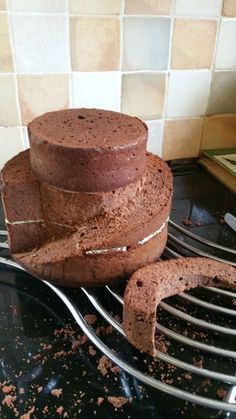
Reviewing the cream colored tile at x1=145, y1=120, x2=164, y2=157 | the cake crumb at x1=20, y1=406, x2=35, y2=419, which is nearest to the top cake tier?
the cake crumb at x1=20, y1=406, x2=35, y2=419

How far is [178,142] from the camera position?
2.45ft

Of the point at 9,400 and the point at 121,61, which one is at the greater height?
the point at 121,61

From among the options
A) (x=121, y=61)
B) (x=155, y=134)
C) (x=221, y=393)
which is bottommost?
(x=221, y=393)

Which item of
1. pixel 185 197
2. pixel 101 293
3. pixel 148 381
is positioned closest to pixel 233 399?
pixel 148 381

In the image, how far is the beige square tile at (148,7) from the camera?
0.59 m

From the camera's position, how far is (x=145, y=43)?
0.62 m

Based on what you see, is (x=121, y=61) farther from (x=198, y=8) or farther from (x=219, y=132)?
(x=219, y=132)

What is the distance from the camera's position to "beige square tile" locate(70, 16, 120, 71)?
582mm

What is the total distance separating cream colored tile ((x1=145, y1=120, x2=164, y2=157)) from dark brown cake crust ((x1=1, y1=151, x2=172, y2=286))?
31 cm

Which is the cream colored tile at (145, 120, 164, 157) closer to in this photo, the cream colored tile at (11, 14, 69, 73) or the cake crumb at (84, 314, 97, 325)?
the cream colored tile at (11, 14, 69, 73)

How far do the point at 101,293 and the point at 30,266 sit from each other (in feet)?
0.30

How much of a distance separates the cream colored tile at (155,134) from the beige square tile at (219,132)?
0.33 ft

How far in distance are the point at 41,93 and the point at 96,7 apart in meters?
0.16

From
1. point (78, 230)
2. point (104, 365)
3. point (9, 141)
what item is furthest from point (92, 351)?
point (9, 141)
